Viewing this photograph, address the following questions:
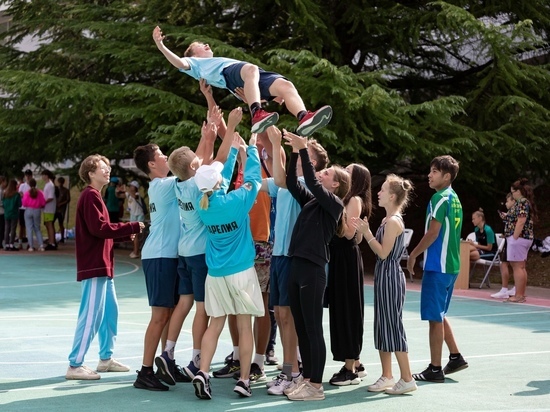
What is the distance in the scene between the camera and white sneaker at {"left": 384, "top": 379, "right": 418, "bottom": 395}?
765 centimetres

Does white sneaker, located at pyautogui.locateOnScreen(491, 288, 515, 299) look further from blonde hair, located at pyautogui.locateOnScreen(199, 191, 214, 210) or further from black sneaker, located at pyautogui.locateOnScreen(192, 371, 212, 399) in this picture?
blonde hair, located at pyautogui.locateOnScreen(199, 191, 214, 210)

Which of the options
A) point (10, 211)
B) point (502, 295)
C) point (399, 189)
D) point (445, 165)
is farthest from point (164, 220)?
point (10, 211)

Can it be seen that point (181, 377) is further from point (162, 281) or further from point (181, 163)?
point (181, 163)

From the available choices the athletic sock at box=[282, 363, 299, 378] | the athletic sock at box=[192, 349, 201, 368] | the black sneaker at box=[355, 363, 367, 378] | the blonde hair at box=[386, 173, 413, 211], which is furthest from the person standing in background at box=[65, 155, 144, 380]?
the blonde hair at box=[386, 173, 413, 211]

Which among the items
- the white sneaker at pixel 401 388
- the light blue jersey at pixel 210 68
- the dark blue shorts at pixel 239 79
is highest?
the light blue jersey at pixel 210 68

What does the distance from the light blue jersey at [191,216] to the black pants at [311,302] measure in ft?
2.90

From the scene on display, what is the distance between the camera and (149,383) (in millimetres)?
7691

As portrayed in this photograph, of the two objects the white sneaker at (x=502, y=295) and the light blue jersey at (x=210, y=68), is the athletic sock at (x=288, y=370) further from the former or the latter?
the white sneaker at (x=502, y=295)

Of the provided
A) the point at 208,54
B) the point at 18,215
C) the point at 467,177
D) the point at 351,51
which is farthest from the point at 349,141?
the point at 18,215

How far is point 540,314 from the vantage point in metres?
13.5

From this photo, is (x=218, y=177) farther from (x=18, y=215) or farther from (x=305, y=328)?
(x=18, y=215)

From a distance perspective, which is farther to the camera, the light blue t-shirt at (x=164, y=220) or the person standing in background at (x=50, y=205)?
the person standing in background at (x=50, y=205)

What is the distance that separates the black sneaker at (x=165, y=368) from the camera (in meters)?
7.72

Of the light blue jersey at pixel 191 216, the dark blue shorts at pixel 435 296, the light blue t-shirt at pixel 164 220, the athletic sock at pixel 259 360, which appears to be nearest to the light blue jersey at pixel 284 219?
the light blue jersey at pixel 191 216
